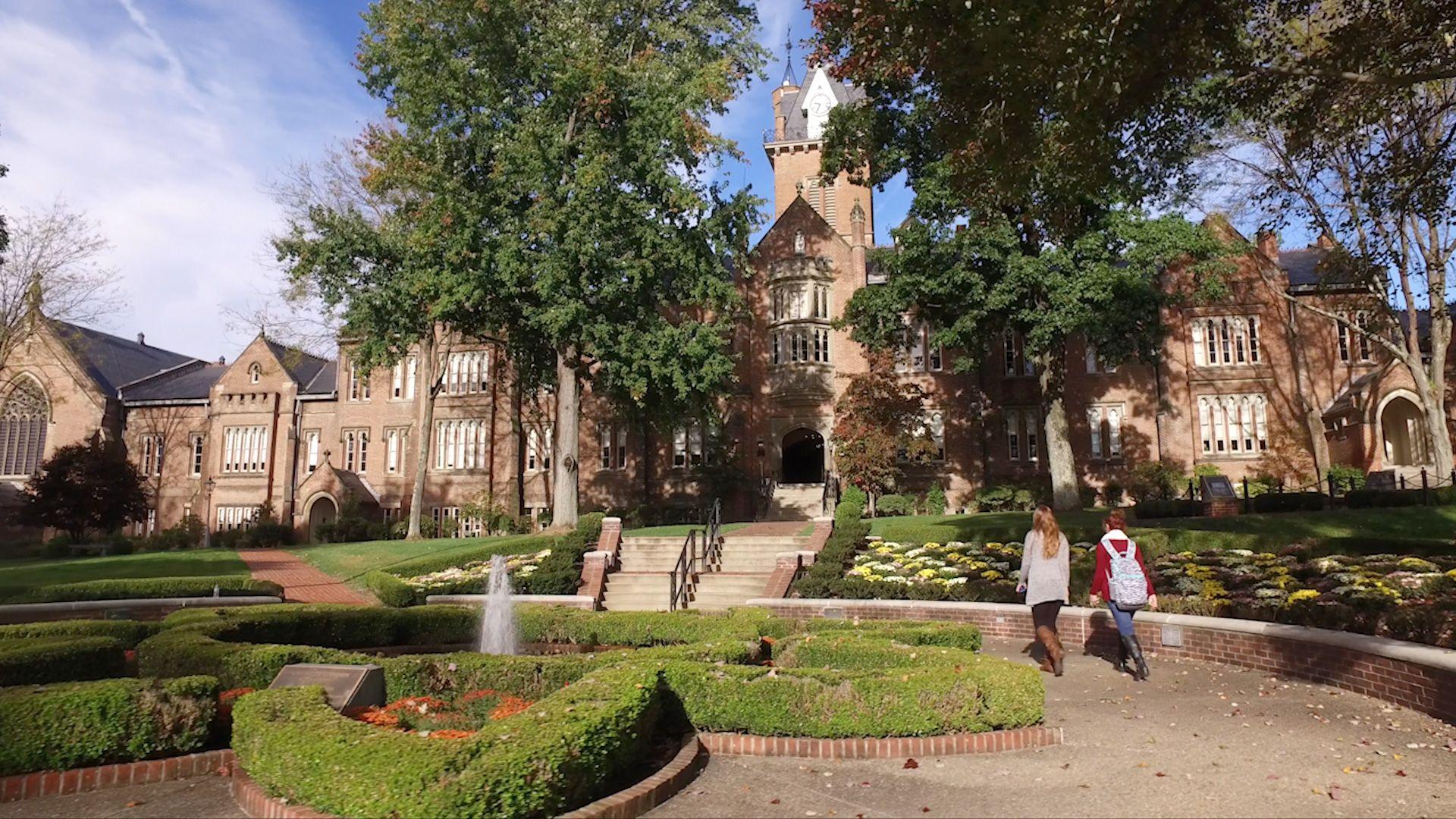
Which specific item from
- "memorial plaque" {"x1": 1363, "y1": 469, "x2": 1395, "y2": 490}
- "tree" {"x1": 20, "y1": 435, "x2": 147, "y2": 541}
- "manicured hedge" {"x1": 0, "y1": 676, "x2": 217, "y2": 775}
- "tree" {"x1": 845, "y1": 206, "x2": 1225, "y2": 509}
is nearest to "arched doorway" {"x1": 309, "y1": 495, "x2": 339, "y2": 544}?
"tree" {"x1": 20, "y1": 435, "x2": 147, "y2": 541}

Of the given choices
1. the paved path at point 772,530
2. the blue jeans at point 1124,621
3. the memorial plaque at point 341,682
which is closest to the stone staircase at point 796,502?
the paved path at point 772,530

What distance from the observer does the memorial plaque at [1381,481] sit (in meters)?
23.9

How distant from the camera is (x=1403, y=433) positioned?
30.2 metres

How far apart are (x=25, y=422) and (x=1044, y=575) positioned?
1897 inches

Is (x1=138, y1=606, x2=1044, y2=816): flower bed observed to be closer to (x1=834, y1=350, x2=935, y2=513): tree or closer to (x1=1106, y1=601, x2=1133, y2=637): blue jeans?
(x1=1106, y1=601, x2=1133, y2=637): blue jeans

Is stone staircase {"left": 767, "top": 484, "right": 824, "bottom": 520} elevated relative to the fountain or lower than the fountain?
elevated

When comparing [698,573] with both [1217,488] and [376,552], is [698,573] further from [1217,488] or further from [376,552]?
[1217,488]

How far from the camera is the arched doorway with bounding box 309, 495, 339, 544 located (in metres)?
35.6

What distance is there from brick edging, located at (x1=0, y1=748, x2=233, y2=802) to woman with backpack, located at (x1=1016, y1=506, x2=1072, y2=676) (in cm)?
776

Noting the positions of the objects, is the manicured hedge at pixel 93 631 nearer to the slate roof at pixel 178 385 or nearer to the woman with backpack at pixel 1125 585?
the woman with backpack at pixel 1125 585

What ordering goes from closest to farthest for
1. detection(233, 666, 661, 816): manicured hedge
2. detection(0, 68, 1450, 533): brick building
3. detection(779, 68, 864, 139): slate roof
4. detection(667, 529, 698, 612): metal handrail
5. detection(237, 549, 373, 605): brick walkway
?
detection(233, 666, 661, 816): manicured hedge
detection(667, 529, 698, 612): metal handrail
detection(237, 549, 373, 605): brick walkway
detection(0, 68, 1450, 533): brick building
detection(779, 68, 864, 139): slate roof

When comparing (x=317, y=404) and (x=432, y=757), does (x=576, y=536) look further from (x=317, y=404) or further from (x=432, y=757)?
(x=317, y=404)

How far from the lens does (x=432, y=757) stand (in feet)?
16.1

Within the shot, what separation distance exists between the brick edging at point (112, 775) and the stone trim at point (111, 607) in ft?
28.4
